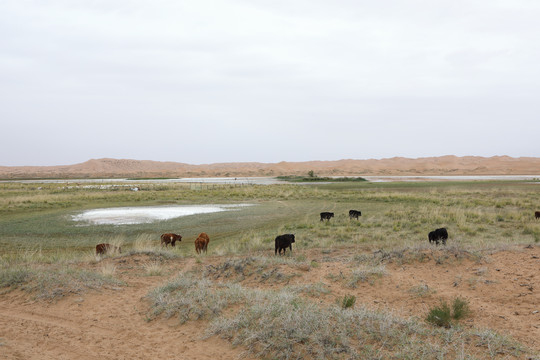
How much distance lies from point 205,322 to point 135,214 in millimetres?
20387

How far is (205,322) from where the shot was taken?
634 cm

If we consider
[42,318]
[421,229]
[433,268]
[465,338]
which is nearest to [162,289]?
[42,318]

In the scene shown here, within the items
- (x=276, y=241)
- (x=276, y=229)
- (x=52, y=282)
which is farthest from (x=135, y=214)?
(x=52, y=282)

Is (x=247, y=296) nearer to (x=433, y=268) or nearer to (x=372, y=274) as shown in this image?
(x=372, y=274)

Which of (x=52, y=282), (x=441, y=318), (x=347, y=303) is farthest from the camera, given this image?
(x=52, y=282)

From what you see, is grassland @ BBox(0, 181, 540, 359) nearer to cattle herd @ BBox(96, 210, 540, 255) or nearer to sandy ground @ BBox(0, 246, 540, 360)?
sandy ground @ BBox(0, 246, 540, 360)

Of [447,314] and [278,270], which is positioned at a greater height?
[447,314]

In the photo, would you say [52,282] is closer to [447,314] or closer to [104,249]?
[104,249]

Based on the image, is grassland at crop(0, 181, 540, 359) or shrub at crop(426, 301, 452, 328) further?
shrub at crop(426, 301, 452, 328)

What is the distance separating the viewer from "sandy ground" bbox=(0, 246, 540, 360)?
5.46 metres

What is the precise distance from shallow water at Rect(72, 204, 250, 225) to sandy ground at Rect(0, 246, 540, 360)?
13.0m

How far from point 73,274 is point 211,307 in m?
4.07

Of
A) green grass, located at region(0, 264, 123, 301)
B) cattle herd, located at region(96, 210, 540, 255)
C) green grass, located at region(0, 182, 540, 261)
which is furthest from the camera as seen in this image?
green grass, located at region(0, 182, 540, 261)

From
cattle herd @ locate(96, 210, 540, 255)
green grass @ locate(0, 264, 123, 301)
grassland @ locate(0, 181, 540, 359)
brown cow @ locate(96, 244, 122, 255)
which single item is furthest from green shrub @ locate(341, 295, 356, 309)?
brown cow @ locate(96, 244, 122, 255)
